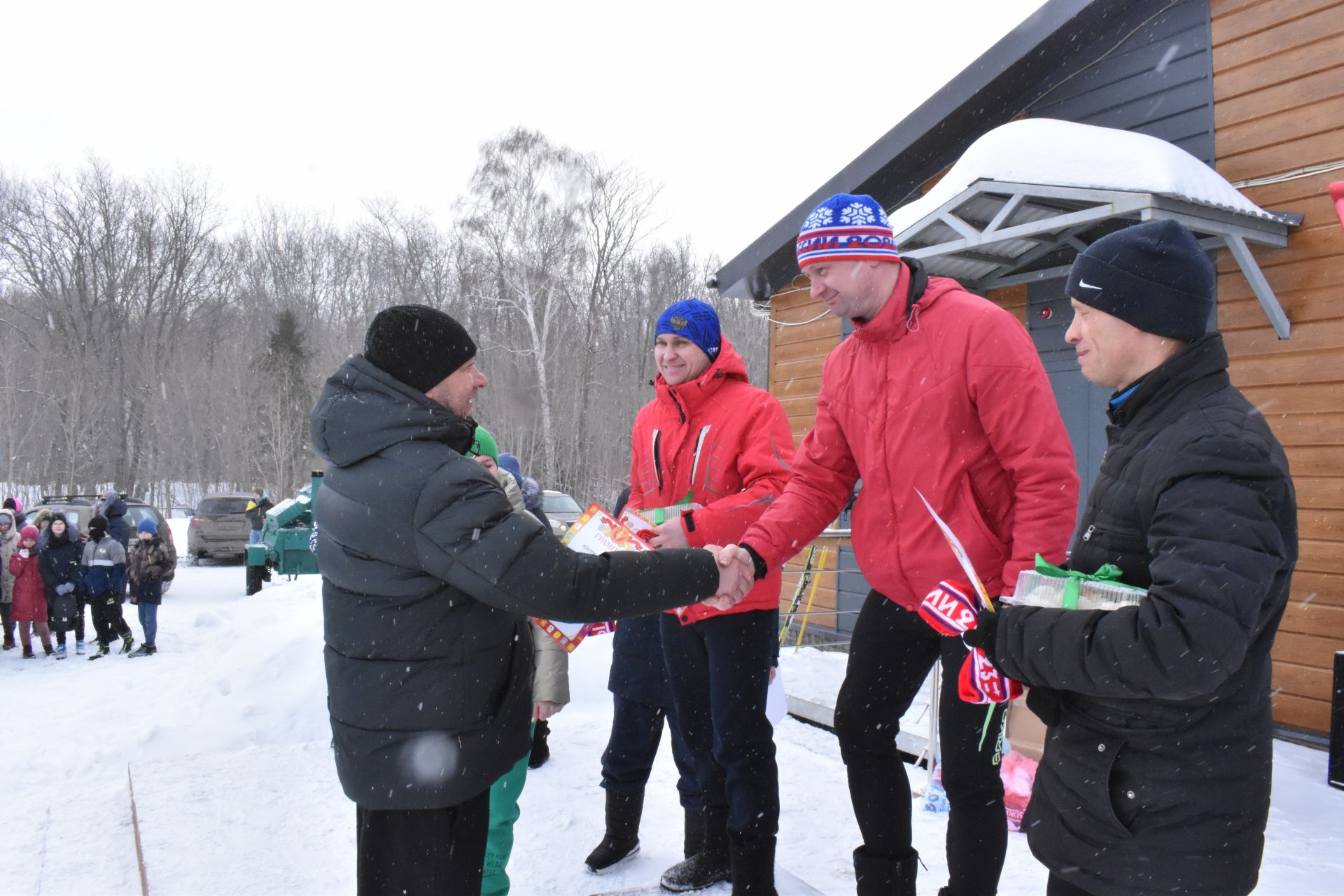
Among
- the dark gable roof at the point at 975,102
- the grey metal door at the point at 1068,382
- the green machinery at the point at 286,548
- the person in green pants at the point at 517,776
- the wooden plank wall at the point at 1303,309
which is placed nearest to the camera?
the person in green pants at the point at 517,776

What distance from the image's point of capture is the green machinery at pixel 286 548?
600 inches

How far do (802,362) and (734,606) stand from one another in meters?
6.31

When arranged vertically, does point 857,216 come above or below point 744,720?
above

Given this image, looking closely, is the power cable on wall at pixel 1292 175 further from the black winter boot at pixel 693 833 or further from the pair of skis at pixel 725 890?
the black winter boot at pixel 693 833

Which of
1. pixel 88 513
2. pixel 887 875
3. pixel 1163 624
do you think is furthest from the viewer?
pixel 88 513

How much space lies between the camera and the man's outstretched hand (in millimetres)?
2395

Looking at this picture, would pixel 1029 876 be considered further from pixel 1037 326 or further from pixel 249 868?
pixel 1037 326

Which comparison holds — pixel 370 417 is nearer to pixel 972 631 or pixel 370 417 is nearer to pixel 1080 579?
pixel 972 631

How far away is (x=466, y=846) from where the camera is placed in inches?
81.2

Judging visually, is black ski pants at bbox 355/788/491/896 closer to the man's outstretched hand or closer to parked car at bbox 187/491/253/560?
the man's outstretched hand

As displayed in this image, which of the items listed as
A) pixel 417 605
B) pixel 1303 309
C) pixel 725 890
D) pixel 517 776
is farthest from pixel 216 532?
pixel 1303 309

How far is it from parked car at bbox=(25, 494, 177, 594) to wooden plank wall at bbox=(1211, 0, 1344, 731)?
1189 cm

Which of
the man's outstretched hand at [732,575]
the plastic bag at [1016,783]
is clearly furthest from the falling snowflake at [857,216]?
the plastic bag at [1016,783]

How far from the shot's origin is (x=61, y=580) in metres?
10.1
